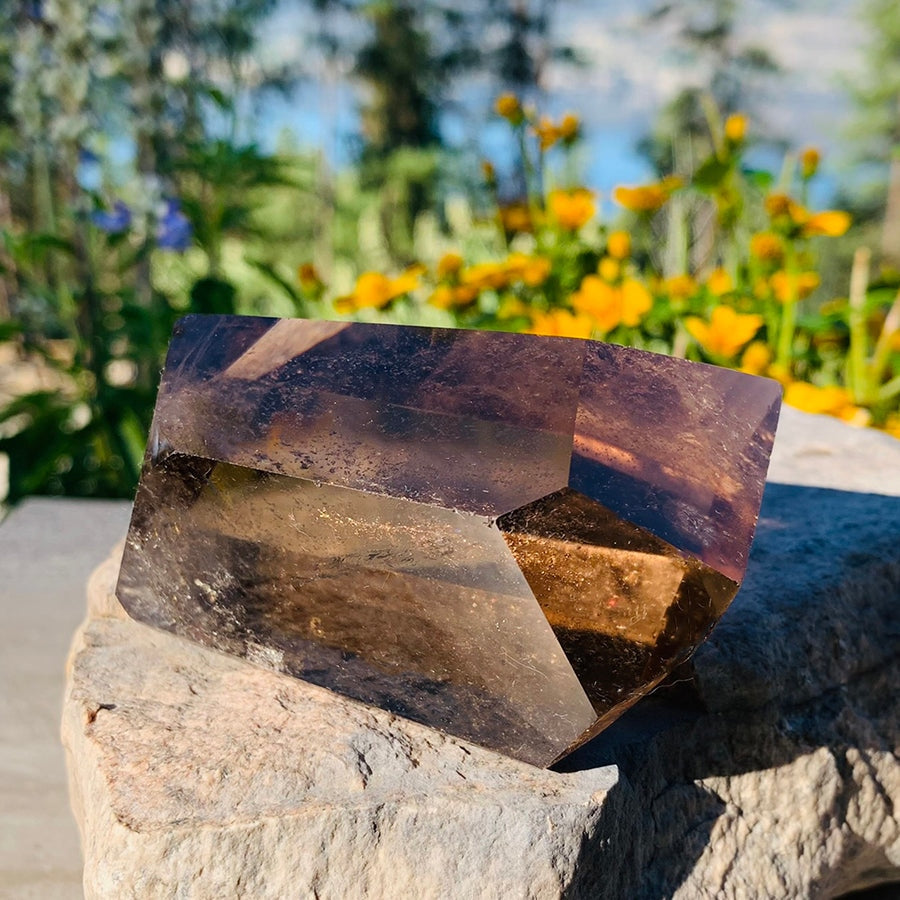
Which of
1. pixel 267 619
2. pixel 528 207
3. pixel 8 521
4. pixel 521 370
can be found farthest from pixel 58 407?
pixel 521 370

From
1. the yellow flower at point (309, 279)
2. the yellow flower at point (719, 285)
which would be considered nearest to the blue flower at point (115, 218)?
the yellow flower at point (309, 279)

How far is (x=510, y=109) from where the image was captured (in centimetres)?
284

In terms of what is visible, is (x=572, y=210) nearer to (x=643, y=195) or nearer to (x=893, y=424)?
(x=643, y=195)

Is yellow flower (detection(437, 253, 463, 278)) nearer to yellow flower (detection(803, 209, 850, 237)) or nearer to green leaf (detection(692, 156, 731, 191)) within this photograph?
green leaf (detection(692, 156, 731, 191))

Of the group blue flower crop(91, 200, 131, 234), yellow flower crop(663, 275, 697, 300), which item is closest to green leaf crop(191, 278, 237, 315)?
blue flower crop(91, 200, 131, 234)

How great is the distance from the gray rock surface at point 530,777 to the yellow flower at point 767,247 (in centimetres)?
150

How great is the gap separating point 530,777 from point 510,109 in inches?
93.1

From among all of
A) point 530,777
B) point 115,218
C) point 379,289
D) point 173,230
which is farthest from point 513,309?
point 530,777

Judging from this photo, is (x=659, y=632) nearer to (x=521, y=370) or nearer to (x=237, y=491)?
(x=521, y=370)

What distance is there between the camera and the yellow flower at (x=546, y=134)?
2.94 metres

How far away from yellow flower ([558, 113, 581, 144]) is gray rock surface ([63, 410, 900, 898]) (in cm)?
190

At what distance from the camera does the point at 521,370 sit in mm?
905

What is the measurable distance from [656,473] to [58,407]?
2.88 m

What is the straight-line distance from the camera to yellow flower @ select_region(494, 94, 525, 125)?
279cm
